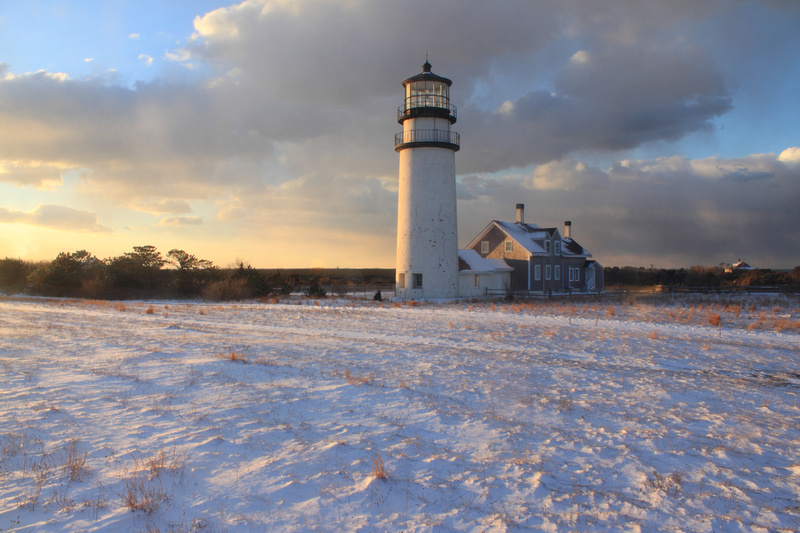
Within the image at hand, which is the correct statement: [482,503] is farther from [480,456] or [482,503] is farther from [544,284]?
[544,284]

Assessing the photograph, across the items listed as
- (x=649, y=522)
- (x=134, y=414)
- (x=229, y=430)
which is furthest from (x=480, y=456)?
(x=134, y=414)

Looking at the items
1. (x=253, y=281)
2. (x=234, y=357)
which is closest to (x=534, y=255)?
(x=253, y=281)

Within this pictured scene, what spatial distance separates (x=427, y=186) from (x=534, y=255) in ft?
42.6

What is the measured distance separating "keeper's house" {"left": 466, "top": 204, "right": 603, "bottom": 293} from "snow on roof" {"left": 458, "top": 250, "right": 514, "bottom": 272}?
88 centimetres

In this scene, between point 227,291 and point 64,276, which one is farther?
point 64,276

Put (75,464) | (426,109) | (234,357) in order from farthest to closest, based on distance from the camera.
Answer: (426,109), (234,357), (75,464)

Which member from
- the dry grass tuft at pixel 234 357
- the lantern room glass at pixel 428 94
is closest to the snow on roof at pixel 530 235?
the lantern room glass at pixel 428 94

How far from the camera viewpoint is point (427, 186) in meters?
31.0

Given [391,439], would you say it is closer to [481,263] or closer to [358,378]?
[358,378]

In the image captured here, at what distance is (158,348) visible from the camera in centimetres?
1127

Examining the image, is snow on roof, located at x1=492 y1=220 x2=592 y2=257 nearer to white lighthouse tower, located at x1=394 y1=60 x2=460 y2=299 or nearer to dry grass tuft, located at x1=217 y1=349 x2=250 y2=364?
white lighthouse tower, located at x1=394 y1=60 x2=460 y2=299

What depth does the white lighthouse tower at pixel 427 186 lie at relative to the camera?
101ft

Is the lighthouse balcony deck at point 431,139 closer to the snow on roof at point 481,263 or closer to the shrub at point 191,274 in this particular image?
the snow on roof at point 481,263

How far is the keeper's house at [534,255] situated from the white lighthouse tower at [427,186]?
982cm
